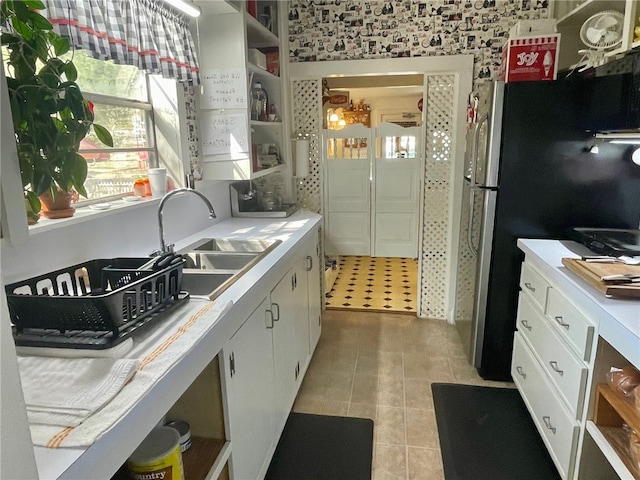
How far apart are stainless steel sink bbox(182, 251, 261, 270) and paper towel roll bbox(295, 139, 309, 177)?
5.06ft

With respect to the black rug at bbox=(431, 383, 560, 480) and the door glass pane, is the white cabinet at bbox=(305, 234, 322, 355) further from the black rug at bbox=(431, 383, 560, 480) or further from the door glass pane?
the door glass pane

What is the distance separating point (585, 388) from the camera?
1598mm

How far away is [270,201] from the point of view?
328 cm

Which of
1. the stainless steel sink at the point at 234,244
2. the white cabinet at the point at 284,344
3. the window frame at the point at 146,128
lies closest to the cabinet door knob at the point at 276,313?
the white cabinet at the point at 284,344

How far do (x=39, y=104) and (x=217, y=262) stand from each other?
1.24m

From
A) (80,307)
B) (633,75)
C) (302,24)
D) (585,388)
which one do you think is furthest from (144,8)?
(585,388)

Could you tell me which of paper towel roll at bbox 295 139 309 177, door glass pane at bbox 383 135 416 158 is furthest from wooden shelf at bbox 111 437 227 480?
door glass pane at bbox 383 135 416 158

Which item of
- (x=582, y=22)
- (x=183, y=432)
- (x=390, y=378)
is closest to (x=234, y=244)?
(x=183, y=432)

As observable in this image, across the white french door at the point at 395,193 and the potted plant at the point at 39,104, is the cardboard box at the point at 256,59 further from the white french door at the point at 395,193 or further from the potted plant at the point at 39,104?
the potted plant at the point at 39,104

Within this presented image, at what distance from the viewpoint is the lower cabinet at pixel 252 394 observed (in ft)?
4.79

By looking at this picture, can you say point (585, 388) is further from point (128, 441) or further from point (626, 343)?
point (128, 441)

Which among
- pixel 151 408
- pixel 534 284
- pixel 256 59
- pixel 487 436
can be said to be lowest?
pixel 487 436

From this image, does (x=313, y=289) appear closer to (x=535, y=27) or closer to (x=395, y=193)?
(x=395, y=193)

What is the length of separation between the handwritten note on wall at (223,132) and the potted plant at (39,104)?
4.74 ft
